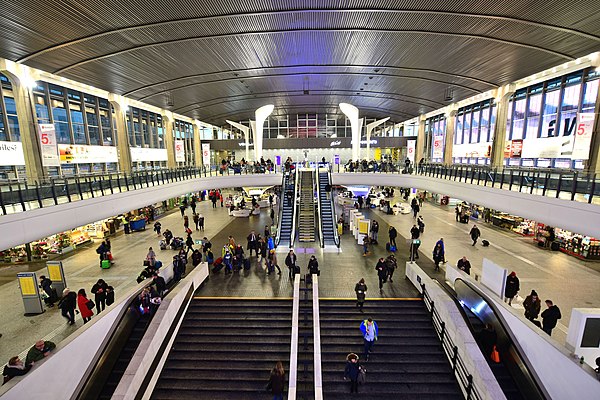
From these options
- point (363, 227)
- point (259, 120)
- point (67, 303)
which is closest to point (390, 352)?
point (363, 227)

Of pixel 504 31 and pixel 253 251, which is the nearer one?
pixel 504 31

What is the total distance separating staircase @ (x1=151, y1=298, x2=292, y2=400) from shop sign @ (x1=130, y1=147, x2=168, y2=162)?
54.9 ft

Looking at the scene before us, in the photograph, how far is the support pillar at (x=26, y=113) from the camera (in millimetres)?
12555

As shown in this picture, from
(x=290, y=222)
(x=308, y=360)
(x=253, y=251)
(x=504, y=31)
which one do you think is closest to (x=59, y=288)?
(x=253, y=251)

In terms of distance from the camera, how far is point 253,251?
1431 cm

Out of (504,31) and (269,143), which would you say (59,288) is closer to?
(504,31)

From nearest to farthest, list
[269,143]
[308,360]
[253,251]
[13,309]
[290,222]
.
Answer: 1. [308,360]
2. [13,309]
3. [253,251]
4. [290,222]
5. [269,143]

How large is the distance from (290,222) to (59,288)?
1055cm

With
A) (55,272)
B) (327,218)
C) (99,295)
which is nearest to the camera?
(99,295)

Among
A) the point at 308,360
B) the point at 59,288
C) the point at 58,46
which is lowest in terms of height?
the point at 308,360

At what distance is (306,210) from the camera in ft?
59.6

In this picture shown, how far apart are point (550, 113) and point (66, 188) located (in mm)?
25088

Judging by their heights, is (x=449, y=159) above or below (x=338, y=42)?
below

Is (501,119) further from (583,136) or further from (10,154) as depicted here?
(10,154)
